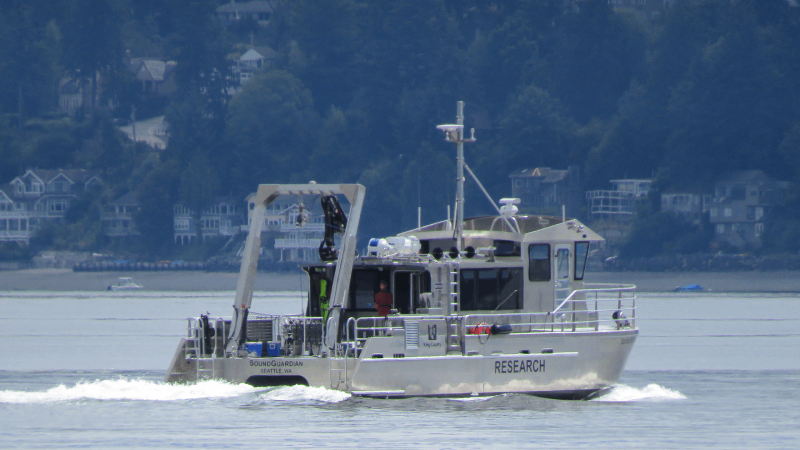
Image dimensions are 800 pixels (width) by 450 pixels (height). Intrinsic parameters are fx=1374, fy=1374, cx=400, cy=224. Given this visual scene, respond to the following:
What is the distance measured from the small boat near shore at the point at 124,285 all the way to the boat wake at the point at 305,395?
11358cm

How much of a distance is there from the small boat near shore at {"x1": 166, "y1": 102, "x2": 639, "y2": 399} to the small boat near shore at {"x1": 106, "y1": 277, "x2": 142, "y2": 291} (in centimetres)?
11078

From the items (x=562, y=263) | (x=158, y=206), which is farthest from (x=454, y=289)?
(x=158, y=206)

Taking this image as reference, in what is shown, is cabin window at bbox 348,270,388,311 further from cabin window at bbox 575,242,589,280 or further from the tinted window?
cabin window at bbox 575,242,589,280

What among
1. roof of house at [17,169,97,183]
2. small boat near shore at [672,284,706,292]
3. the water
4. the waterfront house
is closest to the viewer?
the water

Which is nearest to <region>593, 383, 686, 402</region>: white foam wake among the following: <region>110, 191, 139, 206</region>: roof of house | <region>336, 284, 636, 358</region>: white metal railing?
<region>336, 284, 636, 358</region>: white metal railing

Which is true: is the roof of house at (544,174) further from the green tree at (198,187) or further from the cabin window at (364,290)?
the cabin window at (364,290)

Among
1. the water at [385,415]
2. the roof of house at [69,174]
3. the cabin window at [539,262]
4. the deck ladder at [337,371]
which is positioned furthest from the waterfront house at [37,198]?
the deck ladder at [337,371]

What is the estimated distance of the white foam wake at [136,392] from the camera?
2419cm

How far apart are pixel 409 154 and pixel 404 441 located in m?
146

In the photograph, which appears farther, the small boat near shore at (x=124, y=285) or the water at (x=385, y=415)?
the small boat near shore at (x=124, y=285)

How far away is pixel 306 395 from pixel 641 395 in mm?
8127

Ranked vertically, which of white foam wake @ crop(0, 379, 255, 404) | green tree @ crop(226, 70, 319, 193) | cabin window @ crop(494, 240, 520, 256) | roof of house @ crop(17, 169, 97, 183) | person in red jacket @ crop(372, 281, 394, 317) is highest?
green tree @ crop(226, 70, 319, 193)

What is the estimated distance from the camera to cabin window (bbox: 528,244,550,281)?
27078mm

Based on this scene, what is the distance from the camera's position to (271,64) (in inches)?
7731
